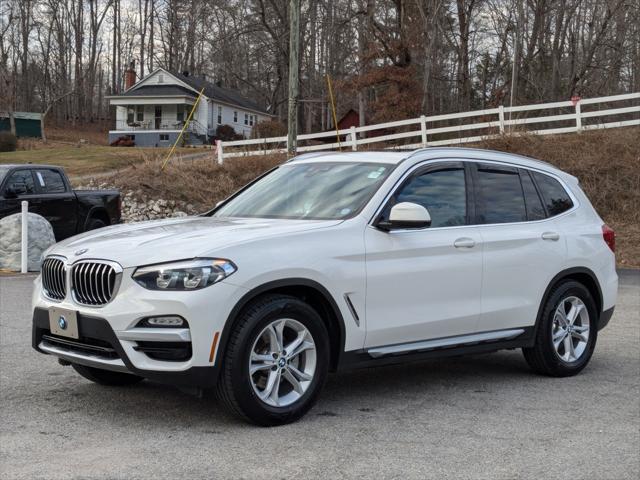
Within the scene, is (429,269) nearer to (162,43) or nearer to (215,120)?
(215,120)

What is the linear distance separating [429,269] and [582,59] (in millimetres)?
41116

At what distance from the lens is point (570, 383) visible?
7051mm

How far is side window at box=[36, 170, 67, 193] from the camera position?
1583cm

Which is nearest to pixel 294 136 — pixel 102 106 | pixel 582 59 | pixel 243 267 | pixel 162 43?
pixel 243 267

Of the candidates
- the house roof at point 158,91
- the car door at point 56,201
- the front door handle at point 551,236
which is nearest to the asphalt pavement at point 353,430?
the front door handle at point 551,236

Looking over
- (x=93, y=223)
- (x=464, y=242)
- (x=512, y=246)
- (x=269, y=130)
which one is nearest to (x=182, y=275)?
(x=464, y=242)

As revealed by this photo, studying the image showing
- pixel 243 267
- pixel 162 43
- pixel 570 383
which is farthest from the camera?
pixel 162 43

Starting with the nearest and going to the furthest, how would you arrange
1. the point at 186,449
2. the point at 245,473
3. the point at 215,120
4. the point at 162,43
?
the point at 245,473 → the point at 186,449 → the point at 215,120 → the point at 162,43

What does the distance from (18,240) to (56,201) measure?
1.30 meters

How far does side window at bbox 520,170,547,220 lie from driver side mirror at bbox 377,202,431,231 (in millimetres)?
1668

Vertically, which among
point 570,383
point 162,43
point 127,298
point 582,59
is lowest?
point 570,383

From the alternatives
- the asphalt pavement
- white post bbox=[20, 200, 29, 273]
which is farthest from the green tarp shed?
the asphalt pavement

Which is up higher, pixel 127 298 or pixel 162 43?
pixel 162 43

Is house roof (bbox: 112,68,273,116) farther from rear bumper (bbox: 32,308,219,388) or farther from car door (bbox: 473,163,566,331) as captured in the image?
rear bumper (bbox: 32,308,219,388)
